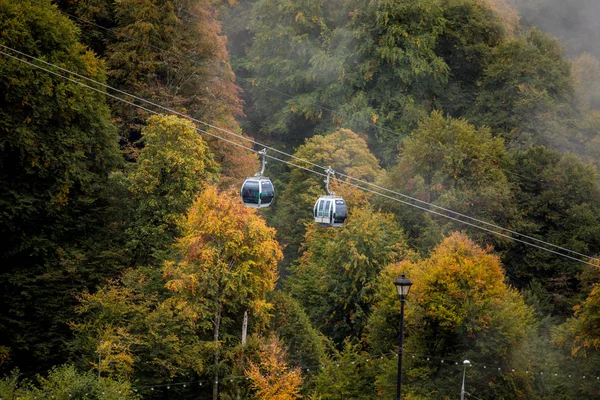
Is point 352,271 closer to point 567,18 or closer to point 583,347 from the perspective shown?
point 583,347

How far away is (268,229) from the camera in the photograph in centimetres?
2903

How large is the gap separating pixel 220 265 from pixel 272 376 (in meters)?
4.30

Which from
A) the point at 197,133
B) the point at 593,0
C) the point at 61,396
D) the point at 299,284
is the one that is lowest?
the point at 61,396

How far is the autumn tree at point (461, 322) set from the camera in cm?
2552

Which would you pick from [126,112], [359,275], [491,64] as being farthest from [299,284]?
[491,64]

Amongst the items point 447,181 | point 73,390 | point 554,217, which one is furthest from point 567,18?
point 73,390

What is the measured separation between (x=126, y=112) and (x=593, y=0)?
4535cm

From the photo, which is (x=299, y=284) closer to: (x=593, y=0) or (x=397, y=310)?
(x=397, y=310)

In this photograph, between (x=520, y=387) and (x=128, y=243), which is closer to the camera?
(x=520, y=387)

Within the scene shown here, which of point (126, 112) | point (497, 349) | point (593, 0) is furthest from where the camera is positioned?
point (593, 0)

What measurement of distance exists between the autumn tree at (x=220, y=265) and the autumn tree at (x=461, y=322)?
4896 millimetres

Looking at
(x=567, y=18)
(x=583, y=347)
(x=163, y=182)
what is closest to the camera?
(x=583, y=347)

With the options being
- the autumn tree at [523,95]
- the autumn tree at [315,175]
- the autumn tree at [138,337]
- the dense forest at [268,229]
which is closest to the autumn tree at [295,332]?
the dense forest at [268,229]

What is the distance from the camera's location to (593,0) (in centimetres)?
6538
